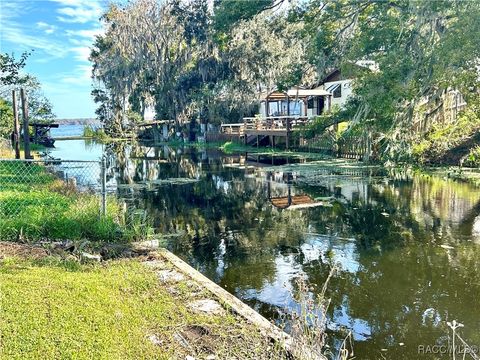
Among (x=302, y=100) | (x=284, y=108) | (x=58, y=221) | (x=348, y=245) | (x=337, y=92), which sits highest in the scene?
(x=337, y=92)

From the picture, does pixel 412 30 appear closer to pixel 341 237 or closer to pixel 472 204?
pixel 472 204

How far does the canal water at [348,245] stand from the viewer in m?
5.32

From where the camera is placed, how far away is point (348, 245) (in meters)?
8.48

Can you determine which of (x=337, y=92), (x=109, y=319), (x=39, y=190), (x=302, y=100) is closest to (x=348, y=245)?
(x=109, y=319)

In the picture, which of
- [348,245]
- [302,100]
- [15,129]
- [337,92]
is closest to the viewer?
[348,245]

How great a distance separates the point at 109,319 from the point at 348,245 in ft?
17.3

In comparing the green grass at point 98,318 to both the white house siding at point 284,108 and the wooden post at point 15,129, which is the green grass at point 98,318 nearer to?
the wooden post at point 15,129

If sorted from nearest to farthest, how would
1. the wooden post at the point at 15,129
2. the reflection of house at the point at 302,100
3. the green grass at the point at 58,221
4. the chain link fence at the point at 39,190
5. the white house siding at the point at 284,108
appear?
the green grass at the point at 58,221 < the chain link fence at the point at 39,190 < the wooden post at the point at 15,129 < the reflection of house at the point at 302,100 < the white house siding at the point at 284,108

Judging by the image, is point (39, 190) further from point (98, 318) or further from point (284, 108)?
point (284, 108)

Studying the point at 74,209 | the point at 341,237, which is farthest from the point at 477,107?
the point at 74,209

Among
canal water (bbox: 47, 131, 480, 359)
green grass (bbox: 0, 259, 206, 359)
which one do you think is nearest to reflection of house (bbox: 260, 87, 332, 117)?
canal water (bbox: 47, 131, 480, 359)

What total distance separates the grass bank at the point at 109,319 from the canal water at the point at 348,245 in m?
1.21

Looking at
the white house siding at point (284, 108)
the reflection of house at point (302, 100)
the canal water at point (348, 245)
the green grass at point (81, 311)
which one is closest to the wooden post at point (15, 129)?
the canal water at point (348, 245)

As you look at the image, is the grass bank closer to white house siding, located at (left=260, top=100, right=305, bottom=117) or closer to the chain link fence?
the chain link fence
